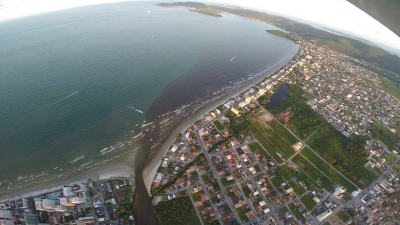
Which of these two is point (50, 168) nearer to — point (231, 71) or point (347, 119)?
point (231, 71)

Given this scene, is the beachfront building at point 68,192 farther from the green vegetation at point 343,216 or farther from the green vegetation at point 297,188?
the green vegetation at point 343,216

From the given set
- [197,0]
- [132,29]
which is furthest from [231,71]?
[197,0]

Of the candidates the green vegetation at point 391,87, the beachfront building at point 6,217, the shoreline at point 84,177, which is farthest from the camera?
the green vegetation at point 391,87

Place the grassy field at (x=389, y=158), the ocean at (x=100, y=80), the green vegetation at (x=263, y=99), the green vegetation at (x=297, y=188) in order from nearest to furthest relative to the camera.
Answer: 1. the green vegetation at (x=297, y=188)
2. the ocean at (x=100, y=80)
3. the grassy field at (x=389, y=158)
4. the green vegetation at (x=263, y=99)

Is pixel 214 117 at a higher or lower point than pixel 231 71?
lower

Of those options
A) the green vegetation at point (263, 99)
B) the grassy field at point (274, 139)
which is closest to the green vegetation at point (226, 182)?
the grassy field at point (274, 139)

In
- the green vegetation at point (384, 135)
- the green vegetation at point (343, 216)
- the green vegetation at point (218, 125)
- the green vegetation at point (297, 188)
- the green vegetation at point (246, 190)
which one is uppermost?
the green vegetation at point (218, 125)

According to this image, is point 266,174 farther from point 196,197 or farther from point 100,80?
point 100,80
